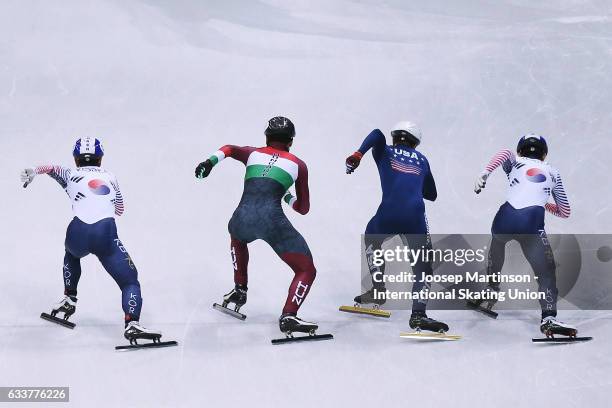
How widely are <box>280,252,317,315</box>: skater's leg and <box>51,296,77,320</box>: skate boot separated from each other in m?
1.99

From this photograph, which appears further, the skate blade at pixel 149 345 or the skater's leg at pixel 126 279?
the skater's leg at pixel 126 279

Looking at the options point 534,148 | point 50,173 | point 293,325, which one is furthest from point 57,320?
point 534,148

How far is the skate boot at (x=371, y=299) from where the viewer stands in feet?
34.8

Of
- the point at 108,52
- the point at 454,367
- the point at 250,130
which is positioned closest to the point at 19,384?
the point at 454,367

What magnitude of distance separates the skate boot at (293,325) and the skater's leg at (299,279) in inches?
2.2

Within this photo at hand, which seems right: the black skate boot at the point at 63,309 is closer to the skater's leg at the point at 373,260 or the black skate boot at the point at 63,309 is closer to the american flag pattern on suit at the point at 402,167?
the skater's leg at the point at 373,260

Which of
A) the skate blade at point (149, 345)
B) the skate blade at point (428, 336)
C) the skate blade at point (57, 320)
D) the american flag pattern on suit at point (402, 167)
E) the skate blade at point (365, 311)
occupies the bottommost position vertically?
the skate blade at point (149, 345)

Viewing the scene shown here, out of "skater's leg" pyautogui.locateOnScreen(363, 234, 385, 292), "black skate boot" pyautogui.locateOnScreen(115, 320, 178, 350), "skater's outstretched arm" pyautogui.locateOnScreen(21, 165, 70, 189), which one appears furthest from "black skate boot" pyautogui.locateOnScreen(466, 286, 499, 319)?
"skater's outstretched arm" pyautogui.locateOnScreen(21, 165, 70, 189)

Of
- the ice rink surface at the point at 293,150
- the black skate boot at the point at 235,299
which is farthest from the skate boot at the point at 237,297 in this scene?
the ice rink surface at the point at 293,150

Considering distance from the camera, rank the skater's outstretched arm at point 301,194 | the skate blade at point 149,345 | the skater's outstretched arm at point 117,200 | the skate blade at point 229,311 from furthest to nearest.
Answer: the skate blade at point 229,311 → the skater's outstretched arm at point 301,194 → the skater's outstretched arm at point 117,200 → the skate blade at point 149,345

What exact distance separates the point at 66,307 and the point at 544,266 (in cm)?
455

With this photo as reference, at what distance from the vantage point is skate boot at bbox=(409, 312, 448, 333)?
386 inches

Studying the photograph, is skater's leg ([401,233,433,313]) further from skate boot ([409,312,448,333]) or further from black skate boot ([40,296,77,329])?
black skate boot ([40,296,77,329])

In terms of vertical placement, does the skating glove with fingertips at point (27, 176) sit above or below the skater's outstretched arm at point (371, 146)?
below
